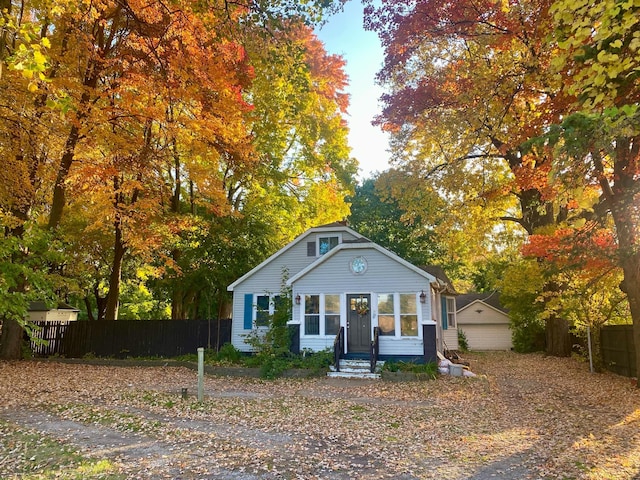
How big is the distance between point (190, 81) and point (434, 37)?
6.92 meters

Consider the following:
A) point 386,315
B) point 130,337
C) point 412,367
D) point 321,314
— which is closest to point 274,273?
point 321,314

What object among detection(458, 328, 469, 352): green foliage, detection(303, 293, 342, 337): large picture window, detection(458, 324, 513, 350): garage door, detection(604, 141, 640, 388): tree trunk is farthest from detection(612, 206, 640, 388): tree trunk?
detection(458, 324, 513, 350): garage door

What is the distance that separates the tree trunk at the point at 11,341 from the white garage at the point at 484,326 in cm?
2390

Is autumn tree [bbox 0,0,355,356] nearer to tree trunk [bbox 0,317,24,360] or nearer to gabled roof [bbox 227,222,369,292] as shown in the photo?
tree trunk [bbox 0,317,24,360]

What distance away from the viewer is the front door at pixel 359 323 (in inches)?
576

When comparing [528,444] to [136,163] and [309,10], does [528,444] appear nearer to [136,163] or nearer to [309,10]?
[309,10]

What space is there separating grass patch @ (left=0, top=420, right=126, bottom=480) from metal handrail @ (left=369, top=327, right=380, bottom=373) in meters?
9.18

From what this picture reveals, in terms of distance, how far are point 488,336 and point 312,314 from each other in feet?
57.8

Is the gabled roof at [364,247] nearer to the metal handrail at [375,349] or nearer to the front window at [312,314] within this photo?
the front window at [312,314]

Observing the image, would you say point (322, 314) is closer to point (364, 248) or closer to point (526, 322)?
point (364, 248)

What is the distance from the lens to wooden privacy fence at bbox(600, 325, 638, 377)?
12648 millimetres

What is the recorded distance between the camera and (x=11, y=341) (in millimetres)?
15117

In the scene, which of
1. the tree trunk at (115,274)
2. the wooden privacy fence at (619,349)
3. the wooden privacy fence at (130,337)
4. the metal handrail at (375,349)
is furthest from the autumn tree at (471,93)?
the tree trunk at (115,274)

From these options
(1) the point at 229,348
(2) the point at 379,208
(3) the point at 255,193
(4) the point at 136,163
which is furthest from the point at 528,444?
(2) the point at 379,208
